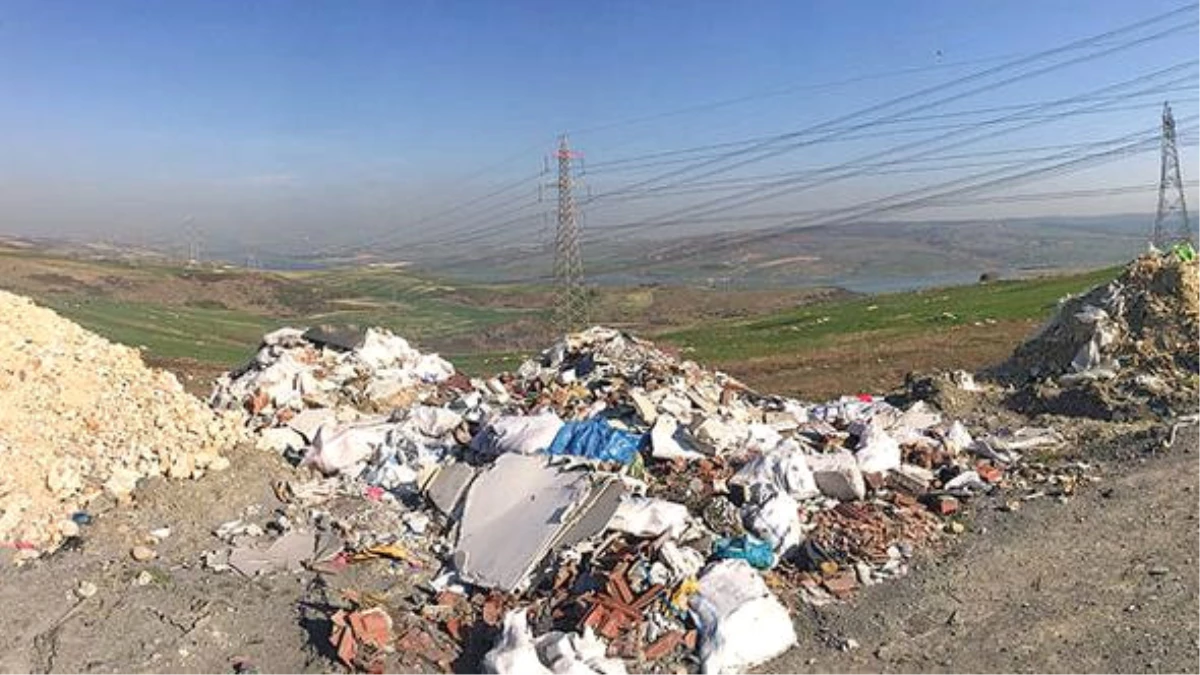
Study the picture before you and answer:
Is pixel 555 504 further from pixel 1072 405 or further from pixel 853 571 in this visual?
pixel 1072 405

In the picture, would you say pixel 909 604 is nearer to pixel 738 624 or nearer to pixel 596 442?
pixel 738 624

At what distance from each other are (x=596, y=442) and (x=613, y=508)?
6.27 ft

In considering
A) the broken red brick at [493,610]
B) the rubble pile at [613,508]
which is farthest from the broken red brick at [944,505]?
the broken red brick at [493,610]

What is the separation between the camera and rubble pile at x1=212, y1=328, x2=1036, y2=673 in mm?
8234

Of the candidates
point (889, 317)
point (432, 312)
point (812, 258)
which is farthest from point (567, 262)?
point (812, 258)

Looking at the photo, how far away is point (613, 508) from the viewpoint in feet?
31.7

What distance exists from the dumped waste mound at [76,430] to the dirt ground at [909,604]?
2.03 ft

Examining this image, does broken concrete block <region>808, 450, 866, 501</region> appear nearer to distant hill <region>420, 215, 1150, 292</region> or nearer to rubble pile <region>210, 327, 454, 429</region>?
rubble pile <region>210, 327, 454, 429</region>

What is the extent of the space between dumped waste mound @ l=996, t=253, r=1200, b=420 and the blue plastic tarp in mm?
8069

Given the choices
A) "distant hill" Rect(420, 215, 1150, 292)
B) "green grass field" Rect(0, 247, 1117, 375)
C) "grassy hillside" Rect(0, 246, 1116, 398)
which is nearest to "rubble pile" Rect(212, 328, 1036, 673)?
"grassy hillside" Rect(0, 246, 1116, 398)

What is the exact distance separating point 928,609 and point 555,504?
12.9 ft

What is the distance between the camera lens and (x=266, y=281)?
2990 inches

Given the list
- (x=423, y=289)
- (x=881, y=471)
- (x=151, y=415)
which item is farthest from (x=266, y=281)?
(x=881, y=471)

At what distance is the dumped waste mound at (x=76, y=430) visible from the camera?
10.6m
